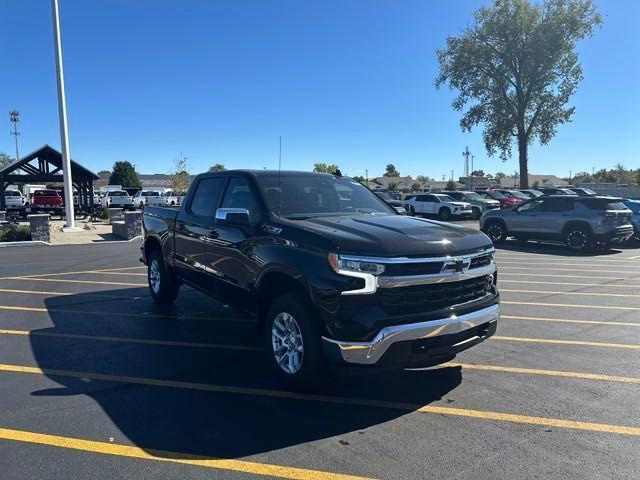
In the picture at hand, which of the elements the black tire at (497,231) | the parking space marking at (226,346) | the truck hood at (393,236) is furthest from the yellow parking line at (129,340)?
the black tire at (497,231)

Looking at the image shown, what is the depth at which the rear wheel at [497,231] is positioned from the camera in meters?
17.8

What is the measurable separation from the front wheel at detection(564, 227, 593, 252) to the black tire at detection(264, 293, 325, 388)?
44.6ft

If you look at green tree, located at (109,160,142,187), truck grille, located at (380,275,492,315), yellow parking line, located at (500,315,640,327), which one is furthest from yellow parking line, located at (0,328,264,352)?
green tree, located at (109,160,142,187)

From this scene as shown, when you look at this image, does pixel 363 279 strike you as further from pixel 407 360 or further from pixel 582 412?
pixel 582 412

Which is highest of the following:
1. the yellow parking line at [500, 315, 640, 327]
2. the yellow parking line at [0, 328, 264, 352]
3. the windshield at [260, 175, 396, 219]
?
the windshield at [260, 175, 396, 219]

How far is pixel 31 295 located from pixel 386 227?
6899mm

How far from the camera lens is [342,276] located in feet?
13.1

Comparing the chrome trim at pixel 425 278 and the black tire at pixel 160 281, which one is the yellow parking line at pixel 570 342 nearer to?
the chrome trim at pixel 425 278

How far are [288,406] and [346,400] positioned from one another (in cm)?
50

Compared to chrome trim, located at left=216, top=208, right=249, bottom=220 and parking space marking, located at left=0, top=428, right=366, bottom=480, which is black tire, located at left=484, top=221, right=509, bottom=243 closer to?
chrome trim, located at left=216, top=208, right=249, bottom=220

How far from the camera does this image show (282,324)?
4.56m

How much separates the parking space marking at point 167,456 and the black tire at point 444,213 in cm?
2872

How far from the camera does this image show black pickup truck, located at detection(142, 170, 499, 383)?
12.9 feet

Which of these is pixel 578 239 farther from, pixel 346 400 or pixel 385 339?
pixel 385 339
